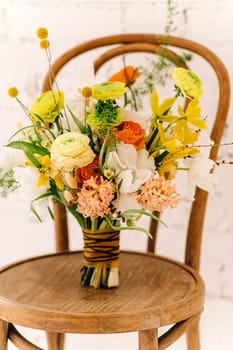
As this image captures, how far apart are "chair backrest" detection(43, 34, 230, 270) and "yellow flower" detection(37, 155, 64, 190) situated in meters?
0.29

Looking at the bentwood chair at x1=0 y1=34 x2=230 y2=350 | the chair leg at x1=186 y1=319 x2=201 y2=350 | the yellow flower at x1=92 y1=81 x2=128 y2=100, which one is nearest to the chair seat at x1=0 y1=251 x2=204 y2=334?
the bentwood chair at x1=0 y1=34 x2=230 y2=350

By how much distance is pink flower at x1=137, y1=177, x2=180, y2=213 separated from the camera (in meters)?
1.07

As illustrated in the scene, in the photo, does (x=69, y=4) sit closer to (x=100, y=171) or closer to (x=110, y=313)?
(x=100, y=171)

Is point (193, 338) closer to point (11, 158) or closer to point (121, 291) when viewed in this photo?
point (121, 291)

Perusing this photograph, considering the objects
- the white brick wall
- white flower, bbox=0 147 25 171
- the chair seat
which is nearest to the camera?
the chair seat

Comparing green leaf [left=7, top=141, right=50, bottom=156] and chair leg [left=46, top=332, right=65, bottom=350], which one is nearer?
green leaf [left=7, top=141, right=50, bottom=156]

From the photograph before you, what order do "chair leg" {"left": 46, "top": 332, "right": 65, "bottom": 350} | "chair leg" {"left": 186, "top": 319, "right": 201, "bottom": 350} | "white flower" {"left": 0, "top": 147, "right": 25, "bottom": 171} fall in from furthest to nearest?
1. "chair leg" {"left": 46, "top": 332, "right": 65, "bottom": 350}
2. "chair leg" {"left": 186, "top": 319, "right": 201, "bottom": 350}
3. "white flower" {"left": 0, "top": 147, "right": 25, "bottom": 171}

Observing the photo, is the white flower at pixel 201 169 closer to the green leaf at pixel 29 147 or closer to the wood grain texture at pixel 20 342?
the green leaf at pixel 29 147

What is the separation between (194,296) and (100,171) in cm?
27

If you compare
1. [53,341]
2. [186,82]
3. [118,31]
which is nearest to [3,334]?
[53,341]

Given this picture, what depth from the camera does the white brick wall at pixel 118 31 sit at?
1550 mm

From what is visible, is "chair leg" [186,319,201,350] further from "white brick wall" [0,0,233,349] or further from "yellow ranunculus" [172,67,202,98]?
"yellow ranunculus" [172,67,202,98]

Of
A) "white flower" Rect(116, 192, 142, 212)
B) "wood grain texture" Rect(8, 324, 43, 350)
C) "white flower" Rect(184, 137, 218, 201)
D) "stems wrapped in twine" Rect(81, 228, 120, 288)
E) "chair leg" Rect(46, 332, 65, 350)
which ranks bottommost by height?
"chair leg" Rect(46, 332, 65, 350)

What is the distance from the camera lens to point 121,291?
118cm
